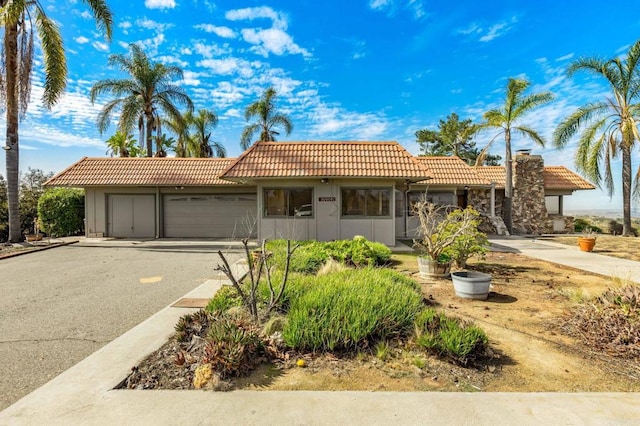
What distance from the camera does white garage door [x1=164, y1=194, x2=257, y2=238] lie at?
56.3 ft

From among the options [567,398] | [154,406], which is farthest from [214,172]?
[567,398]

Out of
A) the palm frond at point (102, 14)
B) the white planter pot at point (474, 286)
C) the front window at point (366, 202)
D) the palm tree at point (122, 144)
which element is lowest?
the white planter pot at point (474, 286)

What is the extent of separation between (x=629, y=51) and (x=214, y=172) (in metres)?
22.6

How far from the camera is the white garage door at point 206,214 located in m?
17.2

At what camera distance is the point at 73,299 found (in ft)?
20.9

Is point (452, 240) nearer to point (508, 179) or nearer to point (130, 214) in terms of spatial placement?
point (508, 179)

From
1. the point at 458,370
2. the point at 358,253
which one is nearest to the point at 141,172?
the point at 358,253

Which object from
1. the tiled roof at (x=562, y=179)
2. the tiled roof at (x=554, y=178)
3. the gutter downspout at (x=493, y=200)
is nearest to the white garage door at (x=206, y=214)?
the gutter downspout at (x=493, y=200)

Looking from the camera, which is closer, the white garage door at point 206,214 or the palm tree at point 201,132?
the white garage door at point 206,214

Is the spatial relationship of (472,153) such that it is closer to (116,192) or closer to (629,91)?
(629,91)

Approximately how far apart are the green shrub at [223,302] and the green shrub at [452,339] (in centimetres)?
282

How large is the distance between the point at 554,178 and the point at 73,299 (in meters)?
25.2

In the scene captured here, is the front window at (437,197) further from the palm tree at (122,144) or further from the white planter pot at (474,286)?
the palm tree at (122,144)

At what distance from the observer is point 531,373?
3.48 metres
